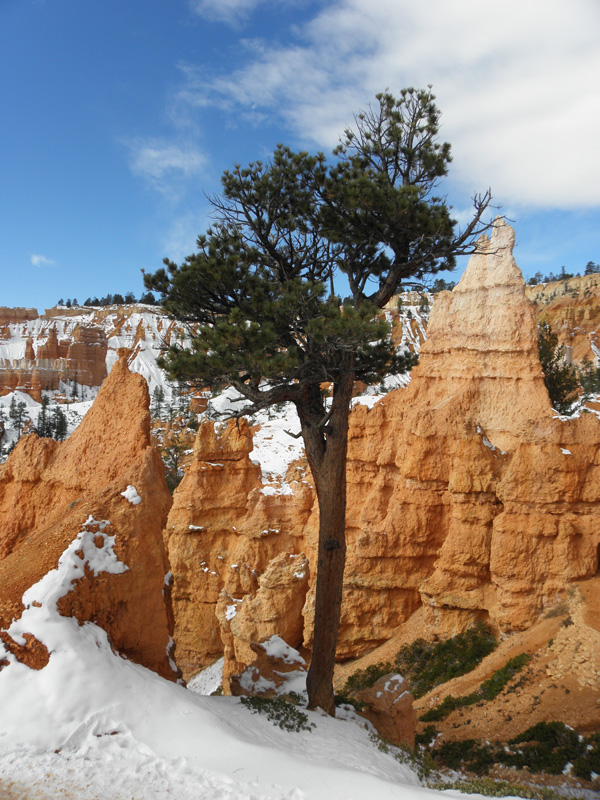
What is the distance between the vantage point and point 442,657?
47.5ft

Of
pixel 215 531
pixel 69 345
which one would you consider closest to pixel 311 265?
pixel 215 531

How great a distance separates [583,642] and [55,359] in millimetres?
121593

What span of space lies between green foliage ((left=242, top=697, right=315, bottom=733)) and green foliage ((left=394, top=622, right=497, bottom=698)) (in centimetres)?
713

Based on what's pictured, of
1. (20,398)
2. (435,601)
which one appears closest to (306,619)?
(435,601)

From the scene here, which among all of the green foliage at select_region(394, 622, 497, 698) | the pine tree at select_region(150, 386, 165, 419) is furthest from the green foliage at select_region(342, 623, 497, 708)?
the pine tree at select_region(150, 386, 165, 419)

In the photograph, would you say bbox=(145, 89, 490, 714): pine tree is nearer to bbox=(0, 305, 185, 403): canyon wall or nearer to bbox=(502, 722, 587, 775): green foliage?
bbox=(502, 722, 587, 775): green foliage

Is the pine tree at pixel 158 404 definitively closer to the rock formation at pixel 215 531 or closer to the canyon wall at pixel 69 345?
the canyon wall at pixel 69 345

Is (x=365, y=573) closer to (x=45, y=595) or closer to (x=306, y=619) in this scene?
(x=306, y=619)

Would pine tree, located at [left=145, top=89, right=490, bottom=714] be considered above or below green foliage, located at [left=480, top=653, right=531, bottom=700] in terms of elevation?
above

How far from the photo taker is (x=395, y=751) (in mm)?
8062

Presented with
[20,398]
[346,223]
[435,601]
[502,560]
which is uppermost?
[20,398]

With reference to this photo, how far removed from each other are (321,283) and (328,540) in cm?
456

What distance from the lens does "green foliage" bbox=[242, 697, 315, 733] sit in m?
7.53

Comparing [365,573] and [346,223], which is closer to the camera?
[346,223]
